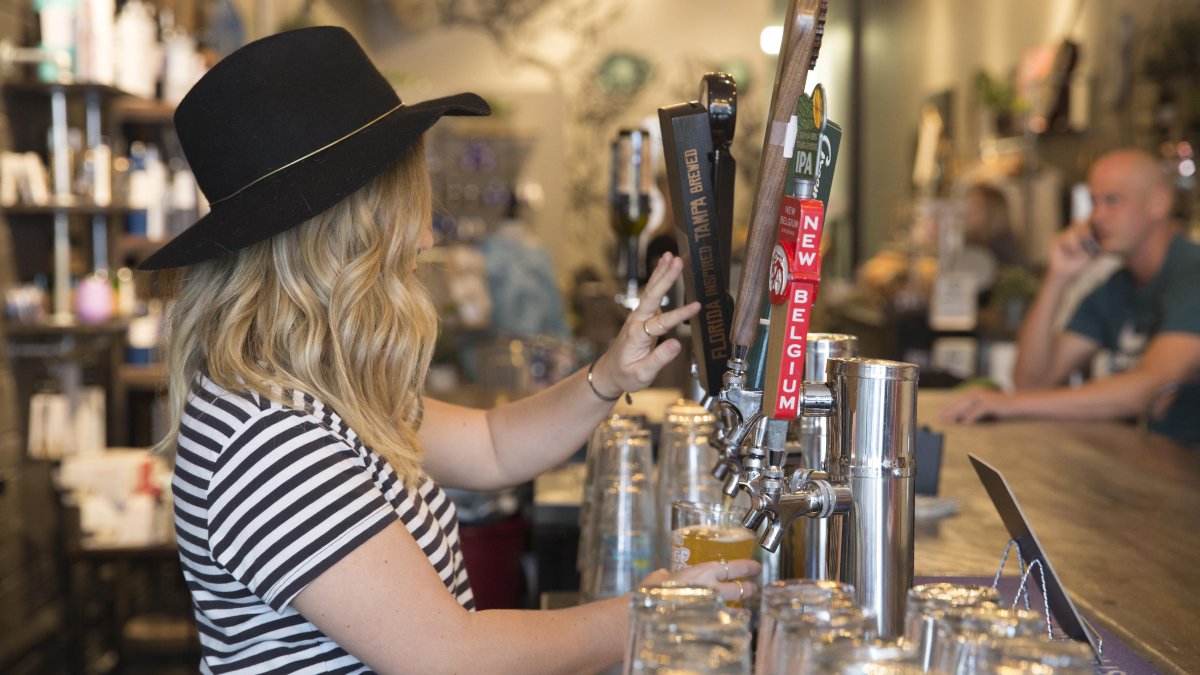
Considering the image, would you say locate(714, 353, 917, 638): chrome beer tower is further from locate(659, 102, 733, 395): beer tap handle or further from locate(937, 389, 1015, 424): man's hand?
locate(937, 389, 1015, 424): man's hand

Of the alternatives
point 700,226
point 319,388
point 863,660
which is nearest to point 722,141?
point 700,226

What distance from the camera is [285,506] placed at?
127 centimetres

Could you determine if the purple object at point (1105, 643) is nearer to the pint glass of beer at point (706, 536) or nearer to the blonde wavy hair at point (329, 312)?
the pint glass of beer at point (706, 536)

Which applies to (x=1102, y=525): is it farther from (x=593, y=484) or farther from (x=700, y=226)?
(x=700, y=226)

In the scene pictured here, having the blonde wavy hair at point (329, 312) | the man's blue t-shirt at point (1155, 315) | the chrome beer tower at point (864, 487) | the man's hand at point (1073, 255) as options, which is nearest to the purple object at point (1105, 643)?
the chrome beer tower at point (864, 487)

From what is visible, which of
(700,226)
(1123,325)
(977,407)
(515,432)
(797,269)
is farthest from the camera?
(1123,325)

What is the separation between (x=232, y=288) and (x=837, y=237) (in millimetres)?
10429

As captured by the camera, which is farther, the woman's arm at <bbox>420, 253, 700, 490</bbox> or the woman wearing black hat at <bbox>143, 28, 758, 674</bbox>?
the woman's arm at <bbox>420, 253, 700, 490</bbox>

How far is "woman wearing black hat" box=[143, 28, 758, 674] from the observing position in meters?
1.26

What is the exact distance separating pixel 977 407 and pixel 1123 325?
150cm

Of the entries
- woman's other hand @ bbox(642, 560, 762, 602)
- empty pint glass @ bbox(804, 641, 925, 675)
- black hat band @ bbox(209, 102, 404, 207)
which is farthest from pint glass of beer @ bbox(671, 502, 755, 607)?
black hat band @ bbox(209, 102, 404, 207)

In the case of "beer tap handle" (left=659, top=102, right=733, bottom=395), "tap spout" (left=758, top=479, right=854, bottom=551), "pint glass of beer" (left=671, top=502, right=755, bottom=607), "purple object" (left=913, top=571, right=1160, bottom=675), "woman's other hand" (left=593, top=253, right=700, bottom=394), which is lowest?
"purple object" (left=913, top=571, right=1160, bottom=675)

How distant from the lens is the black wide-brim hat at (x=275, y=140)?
1409mm

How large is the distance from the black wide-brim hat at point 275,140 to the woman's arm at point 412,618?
41cm
